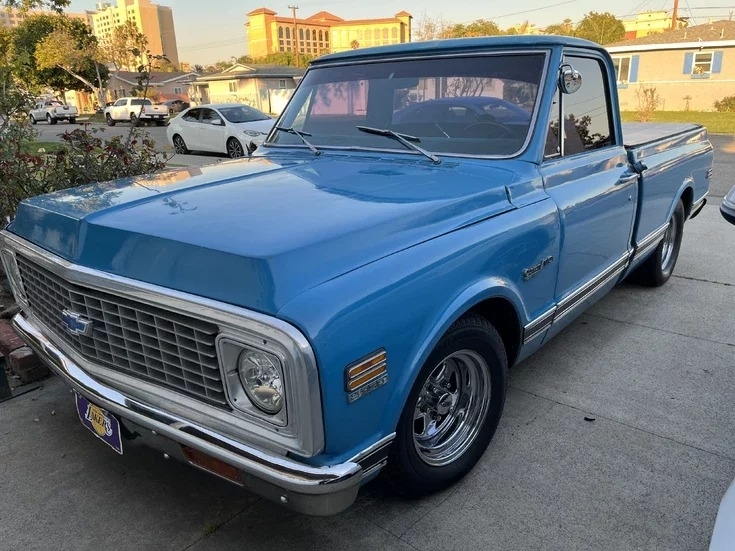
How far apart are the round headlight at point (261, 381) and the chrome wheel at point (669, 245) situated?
13.9 feet

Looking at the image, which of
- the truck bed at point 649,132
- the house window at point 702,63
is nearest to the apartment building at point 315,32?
the house window at point 702,63

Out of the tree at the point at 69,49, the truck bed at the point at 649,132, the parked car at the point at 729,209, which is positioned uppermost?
the tree at the point at 69,49

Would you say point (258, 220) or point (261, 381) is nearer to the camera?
point (261, 381)

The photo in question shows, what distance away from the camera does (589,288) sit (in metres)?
3.32

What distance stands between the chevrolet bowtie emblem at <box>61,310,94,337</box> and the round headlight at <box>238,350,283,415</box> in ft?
2.35

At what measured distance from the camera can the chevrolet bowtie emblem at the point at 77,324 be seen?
2.12 m

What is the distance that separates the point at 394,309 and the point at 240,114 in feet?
46.7

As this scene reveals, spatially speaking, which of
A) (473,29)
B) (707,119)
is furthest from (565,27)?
(707,119)

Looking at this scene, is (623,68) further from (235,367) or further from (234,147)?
(235,367)

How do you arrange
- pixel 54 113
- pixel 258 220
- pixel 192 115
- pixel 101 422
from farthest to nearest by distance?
1. pixel 54 113
2. pixel 192 115
3. pixel 101 422
4. pixel 258 220

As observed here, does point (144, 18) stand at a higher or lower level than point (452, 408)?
higher

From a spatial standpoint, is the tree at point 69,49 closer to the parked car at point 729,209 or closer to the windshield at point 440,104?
the windshield at point 440,104

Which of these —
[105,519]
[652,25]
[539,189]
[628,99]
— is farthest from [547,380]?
[652,25]

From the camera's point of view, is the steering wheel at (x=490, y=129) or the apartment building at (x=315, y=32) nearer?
the steering wheel at (x=490, y=129)
